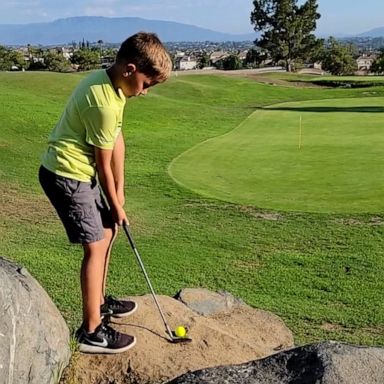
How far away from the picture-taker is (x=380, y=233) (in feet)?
27.9

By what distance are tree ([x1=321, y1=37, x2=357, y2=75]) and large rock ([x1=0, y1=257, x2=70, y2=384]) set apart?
7665 cm

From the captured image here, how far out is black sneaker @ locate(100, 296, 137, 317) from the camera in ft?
14.0

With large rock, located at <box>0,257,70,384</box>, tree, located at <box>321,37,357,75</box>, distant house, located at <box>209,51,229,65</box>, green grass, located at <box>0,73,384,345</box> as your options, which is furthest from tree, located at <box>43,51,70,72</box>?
large rock, located at <box>0,257,70,384</box>

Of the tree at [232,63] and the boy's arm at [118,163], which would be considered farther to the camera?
the tree at [232,63]

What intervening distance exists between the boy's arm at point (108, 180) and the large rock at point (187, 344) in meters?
0.71

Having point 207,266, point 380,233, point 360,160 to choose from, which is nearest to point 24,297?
point 207,266

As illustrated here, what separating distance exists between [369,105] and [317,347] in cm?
2528

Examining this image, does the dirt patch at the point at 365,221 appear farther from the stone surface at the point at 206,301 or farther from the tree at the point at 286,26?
the tree at the point at 286,26

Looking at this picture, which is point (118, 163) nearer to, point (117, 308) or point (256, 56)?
point (117, 308)

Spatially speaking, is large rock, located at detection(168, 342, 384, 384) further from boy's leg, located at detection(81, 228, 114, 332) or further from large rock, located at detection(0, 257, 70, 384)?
boy's leg, located at detection(81, 228, 114, 332)

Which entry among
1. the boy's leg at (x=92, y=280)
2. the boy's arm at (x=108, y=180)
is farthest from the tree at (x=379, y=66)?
the boy's leg at (x=92, y=280)

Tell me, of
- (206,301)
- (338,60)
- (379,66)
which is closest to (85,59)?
(338,60)

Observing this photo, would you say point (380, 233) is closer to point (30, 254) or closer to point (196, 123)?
point (30, 254)

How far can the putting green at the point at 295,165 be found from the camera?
34.3ft
